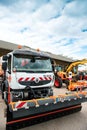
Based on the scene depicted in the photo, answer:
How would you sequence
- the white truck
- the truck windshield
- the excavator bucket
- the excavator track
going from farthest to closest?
1. the truck windshield
2. the white truck
3. the excavator track
4. the excavator bucket

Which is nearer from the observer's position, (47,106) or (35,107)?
(35,107)

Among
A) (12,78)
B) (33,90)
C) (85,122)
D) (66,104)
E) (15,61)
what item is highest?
(15,61)

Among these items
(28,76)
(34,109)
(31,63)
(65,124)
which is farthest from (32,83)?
(65,124)

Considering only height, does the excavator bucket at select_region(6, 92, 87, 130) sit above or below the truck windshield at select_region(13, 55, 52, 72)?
below

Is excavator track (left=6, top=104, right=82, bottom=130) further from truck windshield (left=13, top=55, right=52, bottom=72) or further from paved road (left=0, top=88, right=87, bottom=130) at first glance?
truck windshield (left=13, top=55, right=52, bottom=72)

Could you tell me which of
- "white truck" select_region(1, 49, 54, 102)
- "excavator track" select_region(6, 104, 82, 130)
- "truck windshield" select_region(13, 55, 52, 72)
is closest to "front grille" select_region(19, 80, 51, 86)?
"white truck" select_region(1, 49, 54, 102)

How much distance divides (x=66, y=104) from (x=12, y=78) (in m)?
1.80

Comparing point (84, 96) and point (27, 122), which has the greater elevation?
point (84, 96)

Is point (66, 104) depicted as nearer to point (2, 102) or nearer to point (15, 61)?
point (15, 61)

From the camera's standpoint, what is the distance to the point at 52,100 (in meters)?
3.89

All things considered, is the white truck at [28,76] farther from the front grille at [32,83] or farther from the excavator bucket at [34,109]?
the excavator bucket at [34,109]

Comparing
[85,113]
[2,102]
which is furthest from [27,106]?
[2,102]

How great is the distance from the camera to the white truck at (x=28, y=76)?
4.32 metres

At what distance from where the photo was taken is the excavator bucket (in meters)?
3.34
